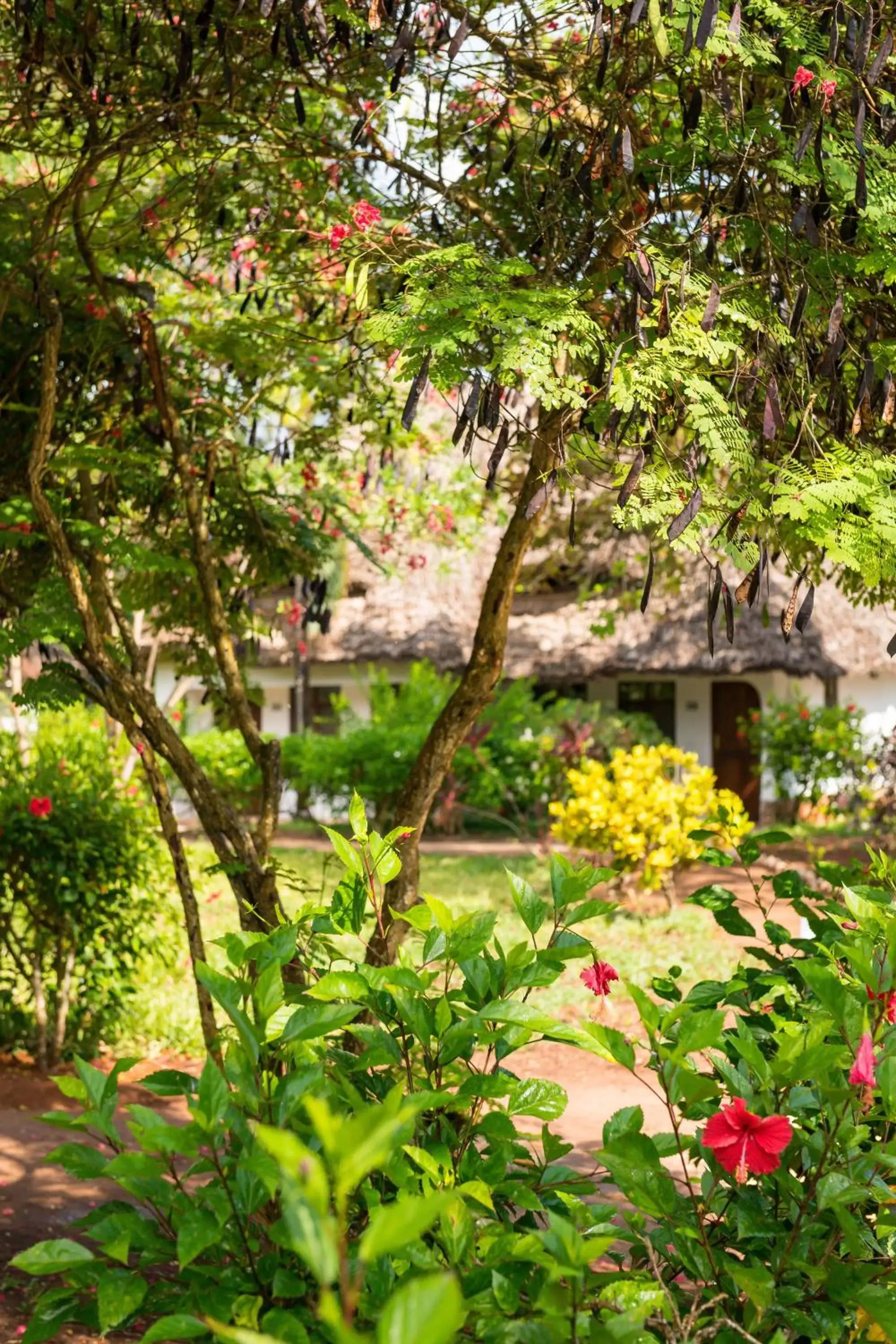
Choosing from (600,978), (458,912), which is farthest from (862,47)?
(458,912)

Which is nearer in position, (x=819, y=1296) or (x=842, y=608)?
(x=819, y=1296)

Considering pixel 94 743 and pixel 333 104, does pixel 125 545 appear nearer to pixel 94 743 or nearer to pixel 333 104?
pixel 333 104

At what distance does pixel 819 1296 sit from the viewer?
1.55 metres

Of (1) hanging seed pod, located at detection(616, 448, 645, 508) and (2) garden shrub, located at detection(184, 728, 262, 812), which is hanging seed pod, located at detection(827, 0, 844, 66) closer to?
(1) hanging seed pod, located at detection(616, 448, 645, 508)

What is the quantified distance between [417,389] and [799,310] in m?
0.84

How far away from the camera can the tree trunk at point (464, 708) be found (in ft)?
12.7

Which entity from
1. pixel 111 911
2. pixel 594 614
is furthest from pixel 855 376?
pixel 594 614

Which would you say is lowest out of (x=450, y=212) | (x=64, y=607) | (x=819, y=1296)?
(x=819, y=1296)

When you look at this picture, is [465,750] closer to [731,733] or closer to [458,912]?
[731,733]

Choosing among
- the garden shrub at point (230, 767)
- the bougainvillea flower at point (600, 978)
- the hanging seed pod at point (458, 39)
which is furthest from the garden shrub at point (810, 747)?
the bougainvillea flower at point (600, 978)

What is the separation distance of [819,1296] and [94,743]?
6174 millimetres

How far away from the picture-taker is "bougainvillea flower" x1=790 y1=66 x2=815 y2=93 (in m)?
2.77

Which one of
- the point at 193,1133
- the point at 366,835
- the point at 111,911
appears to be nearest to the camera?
the point at 193,1133

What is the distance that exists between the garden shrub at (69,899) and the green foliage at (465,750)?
Answer: 8499 mm
